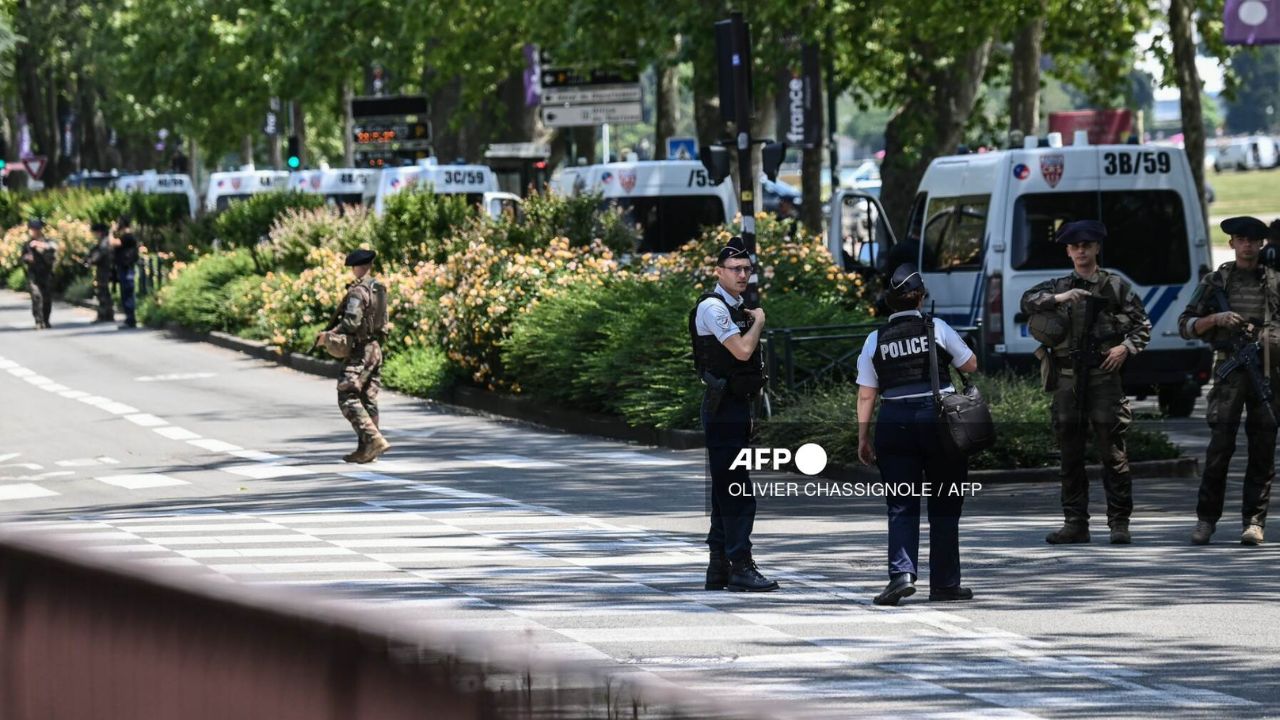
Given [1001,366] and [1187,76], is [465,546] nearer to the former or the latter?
[1001,366]

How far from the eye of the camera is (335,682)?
342cm

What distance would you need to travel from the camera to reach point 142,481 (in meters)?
17.5

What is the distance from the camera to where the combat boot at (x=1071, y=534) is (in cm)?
1248

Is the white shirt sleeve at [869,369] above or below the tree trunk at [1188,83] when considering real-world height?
below

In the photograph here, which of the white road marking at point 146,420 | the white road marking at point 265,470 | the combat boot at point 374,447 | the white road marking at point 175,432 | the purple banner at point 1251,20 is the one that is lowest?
the white road marking at point 146,420

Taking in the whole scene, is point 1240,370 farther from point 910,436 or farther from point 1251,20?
point 1251,20

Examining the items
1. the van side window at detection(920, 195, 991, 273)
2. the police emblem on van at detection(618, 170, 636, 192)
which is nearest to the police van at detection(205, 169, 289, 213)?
the police emblem on van at detection(618, 170, 636, 192)

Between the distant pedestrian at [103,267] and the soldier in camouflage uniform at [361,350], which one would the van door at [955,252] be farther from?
the distant pedestrian at [103,267]

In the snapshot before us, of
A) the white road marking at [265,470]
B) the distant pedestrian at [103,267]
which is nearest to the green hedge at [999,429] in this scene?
the white road marking at [265,470]

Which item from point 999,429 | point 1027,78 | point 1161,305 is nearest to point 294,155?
point 1027,78

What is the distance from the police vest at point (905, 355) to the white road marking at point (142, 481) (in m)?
8.16

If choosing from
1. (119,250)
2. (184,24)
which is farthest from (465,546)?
(184,24)

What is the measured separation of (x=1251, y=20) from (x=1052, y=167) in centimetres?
210

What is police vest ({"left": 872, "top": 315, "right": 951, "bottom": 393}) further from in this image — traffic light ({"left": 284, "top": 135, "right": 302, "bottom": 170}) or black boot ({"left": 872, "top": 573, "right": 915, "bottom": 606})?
traffic light ({"left": 284, "top": 135, "right": 302, "bottom": 170})
